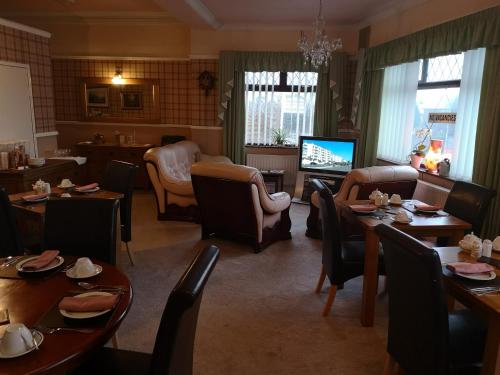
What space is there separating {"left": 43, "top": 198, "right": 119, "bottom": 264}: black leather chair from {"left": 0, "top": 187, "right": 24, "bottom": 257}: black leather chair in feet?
1.58

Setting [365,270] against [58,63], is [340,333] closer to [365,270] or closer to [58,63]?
[365,270]

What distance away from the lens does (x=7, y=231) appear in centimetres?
253

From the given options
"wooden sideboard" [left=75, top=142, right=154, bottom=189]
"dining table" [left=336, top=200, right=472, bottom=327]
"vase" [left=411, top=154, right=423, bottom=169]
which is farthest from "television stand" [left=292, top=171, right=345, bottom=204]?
"dining table" [left=336, top=200, right=472, bottom=327]

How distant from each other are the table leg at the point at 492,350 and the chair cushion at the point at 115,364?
136cm

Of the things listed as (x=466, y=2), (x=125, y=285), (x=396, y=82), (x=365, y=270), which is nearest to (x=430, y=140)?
(x=396, y=82)

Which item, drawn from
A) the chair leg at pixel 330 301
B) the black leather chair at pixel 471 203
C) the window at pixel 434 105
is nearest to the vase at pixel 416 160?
the window at pixel 434 105

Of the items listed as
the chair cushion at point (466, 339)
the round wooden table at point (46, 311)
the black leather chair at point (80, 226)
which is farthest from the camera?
the black leather chair at point (80, 226)

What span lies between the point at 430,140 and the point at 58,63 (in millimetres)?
6198

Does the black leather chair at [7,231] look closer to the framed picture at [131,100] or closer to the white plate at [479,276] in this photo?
the white plate at [479,276]

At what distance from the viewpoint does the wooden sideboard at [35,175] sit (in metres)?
3.86

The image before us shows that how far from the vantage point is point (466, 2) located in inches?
151

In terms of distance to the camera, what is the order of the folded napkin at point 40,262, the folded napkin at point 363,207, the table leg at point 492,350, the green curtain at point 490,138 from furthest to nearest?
the green curtain at point 490,138
the folded napkin at point 363,207
the folded napkin at point 40,262
the table leg at point 492,350

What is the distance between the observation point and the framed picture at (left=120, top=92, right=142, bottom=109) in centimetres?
695

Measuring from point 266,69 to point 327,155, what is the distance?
5.83 feet
